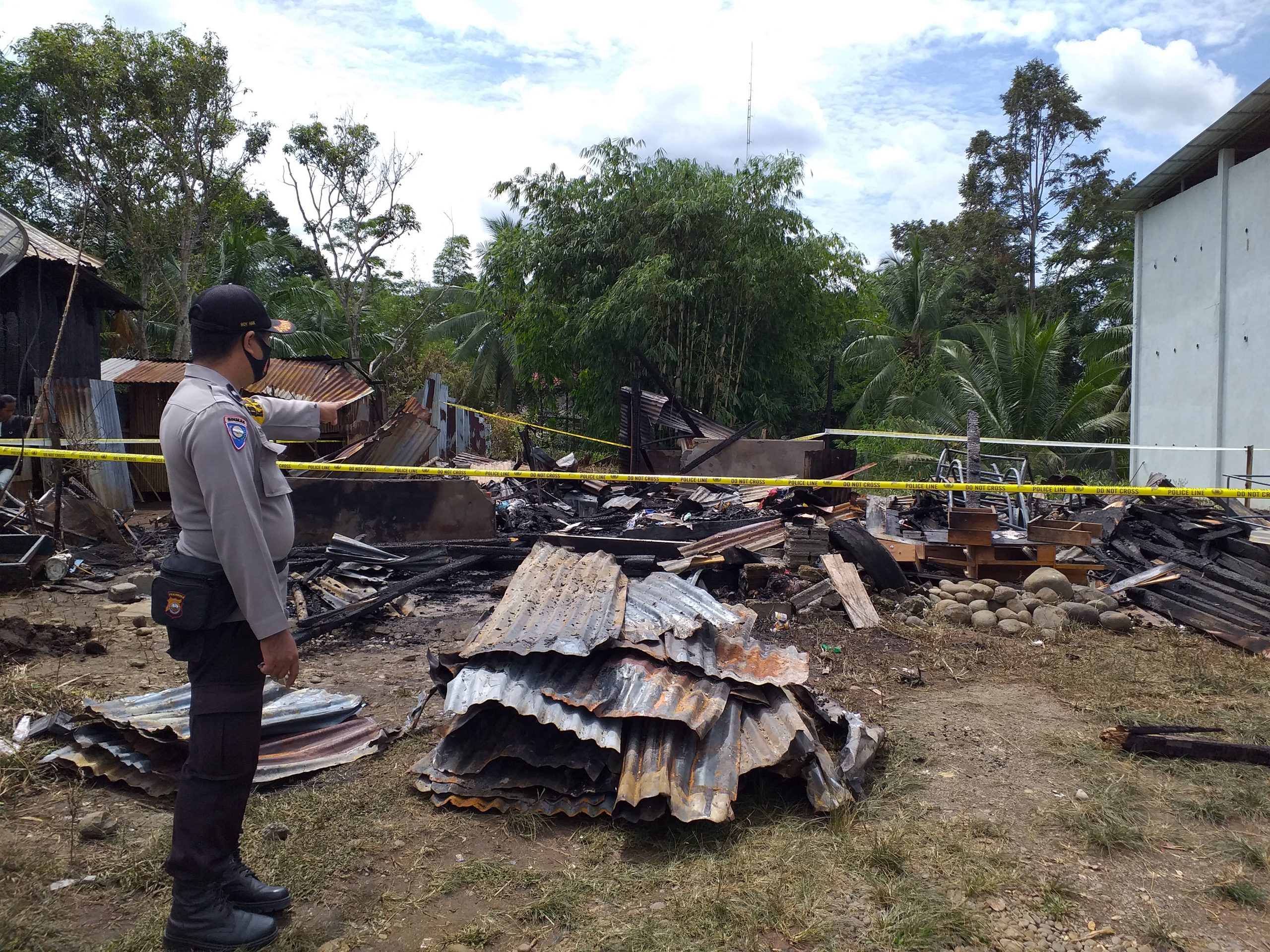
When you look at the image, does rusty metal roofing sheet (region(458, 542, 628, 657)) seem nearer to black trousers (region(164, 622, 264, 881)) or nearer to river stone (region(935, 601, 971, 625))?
black trousers (region(164, 622, 264, 881))

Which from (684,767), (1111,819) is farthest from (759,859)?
(1111,819)

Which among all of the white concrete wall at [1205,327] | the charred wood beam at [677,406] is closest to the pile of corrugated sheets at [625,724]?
the charred wood beam at [677,406]

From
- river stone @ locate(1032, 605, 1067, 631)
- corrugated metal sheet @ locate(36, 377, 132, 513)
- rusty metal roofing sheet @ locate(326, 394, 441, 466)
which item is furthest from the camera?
corrugated metal sheet @ locate(36, 377, 132, 513)

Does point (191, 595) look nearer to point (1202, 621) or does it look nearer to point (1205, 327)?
point (1202, 621)

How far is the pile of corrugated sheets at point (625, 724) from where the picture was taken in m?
3.21

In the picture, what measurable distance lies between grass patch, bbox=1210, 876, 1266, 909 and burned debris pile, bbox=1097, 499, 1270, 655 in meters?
3.82

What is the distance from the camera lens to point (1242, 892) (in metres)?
2.77

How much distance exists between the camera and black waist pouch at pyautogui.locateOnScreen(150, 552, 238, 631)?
2.31 m

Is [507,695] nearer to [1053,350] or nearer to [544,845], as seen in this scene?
[544,845]

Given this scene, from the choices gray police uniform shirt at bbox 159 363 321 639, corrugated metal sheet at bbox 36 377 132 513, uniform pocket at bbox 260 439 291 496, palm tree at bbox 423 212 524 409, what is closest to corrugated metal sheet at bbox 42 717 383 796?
gray police uniform shirt at bbox 159 363 321 639

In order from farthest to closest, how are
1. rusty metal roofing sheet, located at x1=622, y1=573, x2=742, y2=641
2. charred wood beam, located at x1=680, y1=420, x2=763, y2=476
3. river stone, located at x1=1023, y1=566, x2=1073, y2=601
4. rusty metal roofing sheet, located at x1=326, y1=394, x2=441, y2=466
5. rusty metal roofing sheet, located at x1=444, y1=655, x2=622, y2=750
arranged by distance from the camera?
charred wood beam, located at x1=680, y1=420, x2=763, y2=476 < rusty metal roofing sheet, located at x1=326, y1=394, x2=441, y2=466 < river stone, located at x1=1023, y1=566, x2=1073, y2=601 < rusty metal roofing sheet, located at x1=622, y1=573, x2=742, y2=641 < rusty metal roofing sheet, located at x1=444, y1=655, x2=622, y2=750

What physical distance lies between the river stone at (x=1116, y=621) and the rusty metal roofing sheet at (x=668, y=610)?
340 cm

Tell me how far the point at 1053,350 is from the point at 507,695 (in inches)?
737

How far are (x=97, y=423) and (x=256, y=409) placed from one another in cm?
1325
